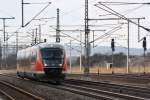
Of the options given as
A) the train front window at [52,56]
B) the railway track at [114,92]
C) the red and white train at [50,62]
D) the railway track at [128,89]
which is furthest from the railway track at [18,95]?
the train front window at [52,56]

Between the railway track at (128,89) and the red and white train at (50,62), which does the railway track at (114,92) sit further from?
the red and white train at (50,62)

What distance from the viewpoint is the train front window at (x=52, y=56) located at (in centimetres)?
4112

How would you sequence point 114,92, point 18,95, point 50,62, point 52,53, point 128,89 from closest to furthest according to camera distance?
point 18,95
point 114,92
point 128,89
point 50,62
point 52,53

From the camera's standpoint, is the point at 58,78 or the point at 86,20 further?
the point at 86,20

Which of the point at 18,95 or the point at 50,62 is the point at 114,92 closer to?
the point at 18,95

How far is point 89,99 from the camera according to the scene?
2473cm

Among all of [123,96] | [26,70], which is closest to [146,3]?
[123,96]

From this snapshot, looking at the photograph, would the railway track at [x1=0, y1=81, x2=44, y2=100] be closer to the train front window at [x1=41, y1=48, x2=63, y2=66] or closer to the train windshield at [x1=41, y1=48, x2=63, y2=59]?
the train front window at [x1=41, y1=48, x2=63, y2=66]

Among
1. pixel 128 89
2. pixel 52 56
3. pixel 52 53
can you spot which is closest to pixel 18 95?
pixel 128 89

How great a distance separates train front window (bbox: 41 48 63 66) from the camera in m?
41.1

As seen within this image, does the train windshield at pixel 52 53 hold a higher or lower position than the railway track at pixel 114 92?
higher

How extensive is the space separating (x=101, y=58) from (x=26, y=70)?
8228 cm

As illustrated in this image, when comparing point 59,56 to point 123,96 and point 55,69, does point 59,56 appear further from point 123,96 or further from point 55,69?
point 123,96

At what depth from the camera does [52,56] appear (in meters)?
41.4
